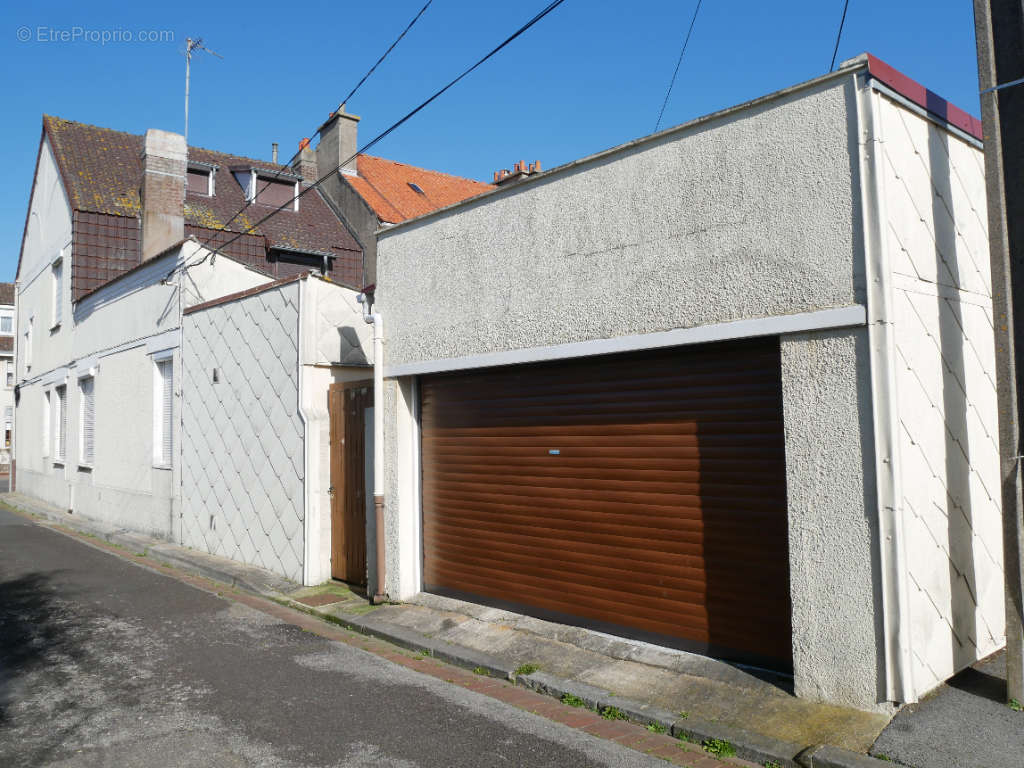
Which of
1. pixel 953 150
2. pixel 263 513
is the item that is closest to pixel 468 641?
pixel 263 513

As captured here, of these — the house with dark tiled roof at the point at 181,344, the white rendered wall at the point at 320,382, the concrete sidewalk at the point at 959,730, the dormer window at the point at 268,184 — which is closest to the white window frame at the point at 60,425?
the house with dark tiled roof at the point at 181,344

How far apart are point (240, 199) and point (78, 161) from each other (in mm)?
4017

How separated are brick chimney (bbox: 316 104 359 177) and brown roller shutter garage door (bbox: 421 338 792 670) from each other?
56.6 feet

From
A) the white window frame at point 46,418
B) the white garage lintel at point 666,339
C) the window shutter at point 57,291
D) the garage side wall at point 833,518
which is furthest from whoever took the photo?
the white window frame at point 46,418

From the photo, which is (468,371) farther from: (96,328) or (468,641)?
(96,328)

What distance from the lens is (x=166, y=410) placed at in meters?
13.1

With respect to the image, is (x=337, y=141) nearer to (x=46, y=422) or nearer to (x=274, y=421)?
(x=46, y=422)

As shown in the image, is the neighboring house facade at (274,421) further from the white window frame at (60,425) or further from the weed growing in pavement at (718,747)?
the white window frame at (60,425)

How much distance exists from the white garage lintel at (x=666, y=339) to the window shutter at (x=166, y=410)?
669 centimetres

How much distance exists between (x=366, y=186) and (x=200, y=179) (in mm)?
4521

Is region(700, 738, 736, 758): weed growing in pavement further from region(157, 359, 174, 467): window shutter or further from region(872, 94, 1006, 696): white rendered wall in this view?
region(157, 359, 174, 467): window shutter

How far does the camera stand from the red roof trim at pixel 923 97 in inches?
191

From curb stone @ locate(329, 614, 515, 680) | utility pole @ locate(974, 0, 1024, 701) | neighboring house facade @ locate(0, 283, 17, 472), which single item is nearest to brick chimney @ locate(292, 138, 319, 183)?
curb stone @ locate(329, 614, 515, 680)

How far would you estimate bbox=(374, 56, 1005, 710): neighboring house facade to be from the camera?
480 centimetres
